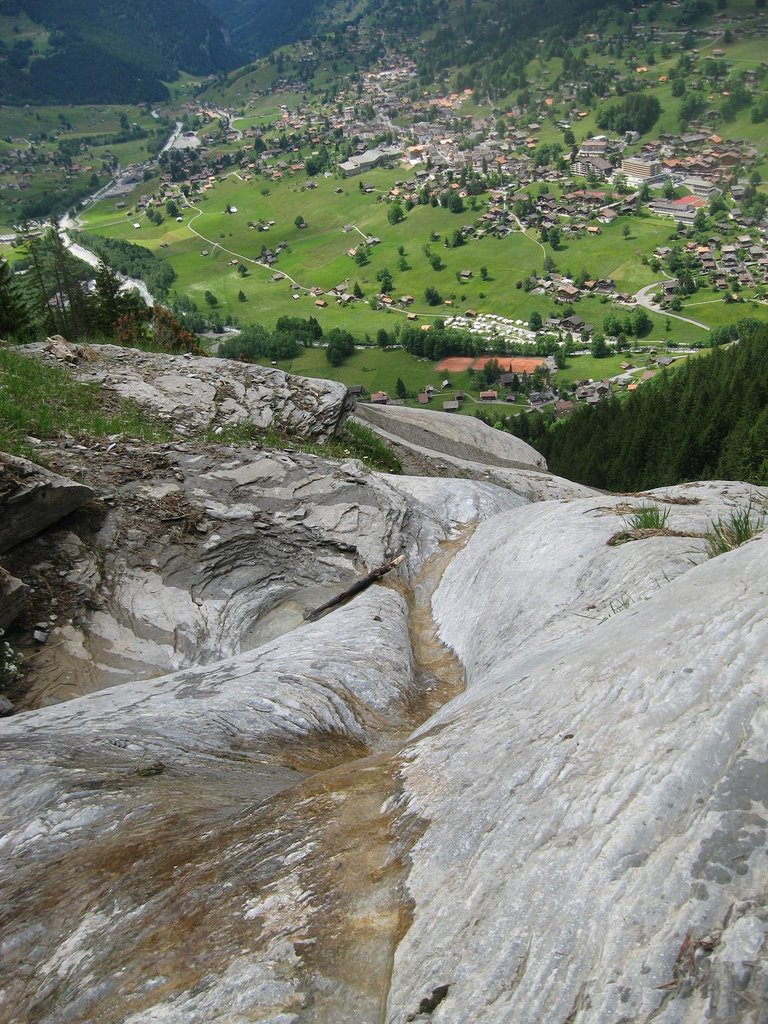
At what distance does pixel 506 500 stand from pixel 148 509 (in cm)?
1101

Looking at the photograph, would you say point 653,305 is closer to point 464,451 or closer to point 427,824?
point 464,451

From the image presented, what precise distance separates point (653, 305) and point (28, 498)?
140m

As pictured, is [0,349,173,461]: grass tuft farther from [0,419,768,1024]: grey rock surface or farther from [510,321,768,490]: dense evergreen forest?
[510,321,768,490]: dense evergreen forest

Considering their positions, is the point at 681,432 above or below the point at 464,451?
below

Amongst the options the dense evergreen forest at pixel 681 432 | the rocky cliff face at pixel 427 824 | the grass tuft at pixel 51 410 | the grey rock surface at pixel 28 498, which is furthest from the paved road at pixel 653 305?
the rocky cliff face at pixel 427 824

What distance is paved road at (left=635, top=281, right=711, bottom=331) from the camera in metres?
126

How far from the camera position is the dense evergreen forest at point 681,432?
58.8 m

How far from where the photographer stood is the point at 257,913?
16.9 ft

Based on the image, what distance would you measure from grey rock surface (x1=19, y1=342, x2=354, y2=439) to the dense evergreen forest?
124 feet

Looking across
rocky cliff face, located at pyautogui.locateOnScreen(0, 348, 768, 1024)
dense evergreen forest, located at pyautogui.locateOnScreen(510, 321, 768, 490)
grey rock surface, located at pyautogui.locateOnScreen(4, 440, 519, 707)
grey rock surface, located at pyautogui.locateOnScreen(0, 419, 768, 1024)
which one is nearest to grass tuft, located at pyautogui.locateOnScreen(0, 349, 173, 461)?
grey rock surface, located at pyautogui.locateOnScreen(4, 440, 519, 707)

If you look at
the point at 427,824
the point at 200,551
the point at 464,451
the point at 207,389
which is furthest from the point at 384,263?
the point at 427,824

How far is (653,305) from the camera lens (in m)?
134

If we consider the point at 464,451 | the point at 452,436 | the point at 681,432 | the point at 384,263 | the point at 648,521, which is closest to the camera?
the point at 648,521

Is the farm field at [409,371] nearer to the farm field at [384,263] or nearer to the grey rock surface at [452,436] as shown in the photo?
the farm field at [384,263]
